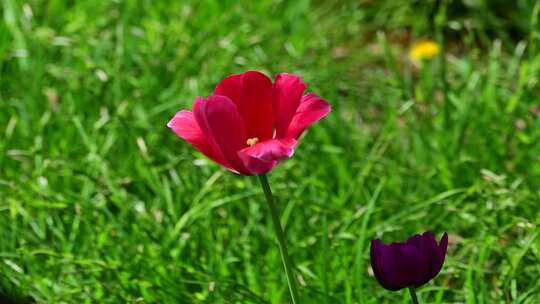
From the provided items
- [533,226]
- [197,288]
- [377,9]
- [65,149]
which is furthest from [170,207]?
[377,9]

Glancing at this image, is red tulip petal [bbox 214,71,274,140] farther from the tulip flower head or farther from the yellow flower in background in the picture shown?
the yellow flower in background

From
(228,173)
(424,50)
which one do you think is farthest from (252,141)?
(424,50)

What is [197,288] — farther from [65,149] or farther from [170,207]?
[65,149]

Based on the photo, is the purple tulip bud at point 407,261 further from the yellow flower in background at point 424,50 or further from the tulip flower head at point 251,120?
the yellow flower in background at point 424,50

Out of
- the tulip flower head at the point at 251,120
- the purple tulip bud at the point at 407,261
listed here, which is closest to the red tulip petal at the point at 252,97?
the tulip flower head at the point at 251,120

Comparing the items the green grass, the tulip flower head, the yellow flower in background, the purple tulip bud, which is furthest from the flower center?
the yellow flower in background

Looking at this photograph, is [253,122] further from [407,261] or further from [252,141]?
[407,261]
